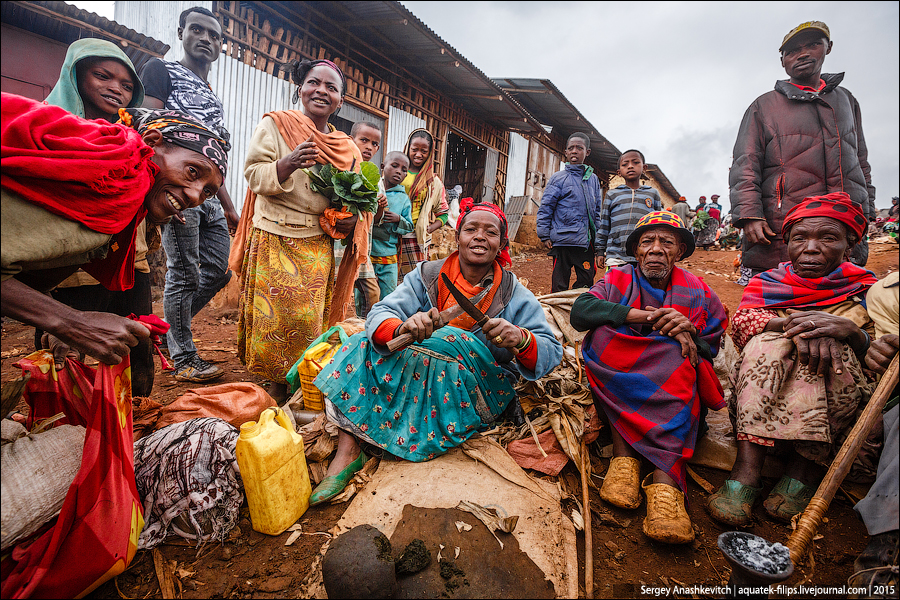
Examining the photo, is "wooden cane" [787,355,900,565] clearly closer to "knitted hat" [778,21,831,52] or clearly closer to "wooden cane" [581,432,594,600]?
"wooden cane" [581,432,594,600]

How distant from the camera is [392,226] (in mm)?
4312

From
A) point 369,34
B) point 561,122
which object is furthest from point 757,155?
point 561,122

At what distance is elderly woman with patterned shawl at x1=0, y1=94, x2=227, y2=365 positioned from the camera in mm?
1154

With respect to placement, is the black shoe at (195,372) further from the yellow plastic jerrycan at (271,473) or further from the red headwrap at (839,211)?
the red headwrap at (839,211)

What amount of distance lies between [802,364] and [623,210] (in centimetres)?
298

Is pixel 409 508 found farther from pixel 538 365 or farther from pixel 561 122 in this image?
pixel 561 122

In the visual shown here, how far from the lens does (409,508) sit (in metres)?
1.86

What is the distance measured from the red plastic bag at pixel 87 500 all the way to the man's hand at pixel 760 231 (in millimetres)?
3758

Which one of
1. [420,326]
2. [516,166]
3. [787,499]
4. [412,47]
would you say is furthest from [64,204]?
[516,166]

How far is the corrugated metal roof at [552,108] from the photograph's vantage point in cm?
1105

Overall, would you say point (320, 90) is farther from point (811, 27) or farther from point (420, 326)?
point (811, 27)

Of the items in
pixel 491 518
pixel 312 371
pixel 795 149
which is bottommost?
pixel 491 518

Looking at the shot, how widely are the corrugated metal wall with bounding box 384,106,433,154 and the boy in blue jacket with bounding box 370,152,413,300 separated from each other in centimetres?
336

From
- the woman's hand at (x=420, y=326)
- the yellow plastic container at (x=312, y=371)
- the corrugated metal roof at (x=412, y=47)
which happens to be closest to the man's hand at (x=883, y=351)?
the woman's hand at (x=420, y=326)
